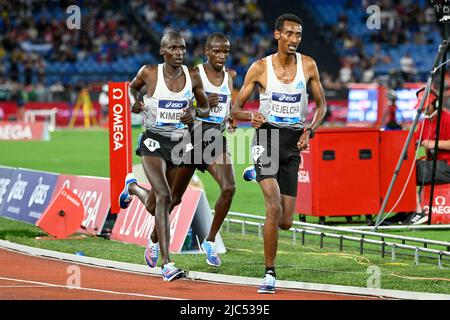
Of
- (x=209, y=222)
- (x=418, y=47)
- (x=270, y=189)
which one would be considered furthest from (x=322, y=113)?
(x=418, y=47)

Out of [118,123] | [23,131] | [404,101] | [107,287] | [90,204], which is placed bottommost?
[107,287]

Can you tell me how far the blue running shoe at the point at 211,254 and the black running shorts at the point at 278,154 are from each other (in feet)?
5.11

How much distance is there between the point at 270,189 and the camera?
9.99 m

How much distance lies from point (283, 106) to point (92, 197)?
498cm

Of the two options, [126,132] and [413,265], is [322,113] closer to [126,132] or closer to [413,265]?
[413,265]

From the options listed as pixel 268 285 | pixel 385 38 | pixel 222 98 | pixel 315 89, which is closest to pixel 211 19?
pixel 385 38

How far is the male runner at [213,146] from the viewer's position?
11.6 meters

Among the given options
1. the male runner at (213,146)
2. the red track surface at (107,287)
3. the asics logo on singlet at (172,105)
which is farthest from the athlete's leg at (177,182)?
the red track surface at (107,287)

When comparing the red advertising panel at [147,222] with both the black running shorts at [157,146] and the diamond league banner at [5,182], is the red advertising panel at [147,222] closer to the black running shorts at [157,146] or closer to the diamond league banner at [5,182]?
the black running shorts at [157,146]

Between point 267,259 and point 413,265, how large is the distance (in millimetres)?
2169

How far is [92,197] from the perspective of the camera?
14539mm

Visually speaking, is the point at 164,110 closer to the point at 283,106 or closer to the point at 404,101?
the point at 283,106

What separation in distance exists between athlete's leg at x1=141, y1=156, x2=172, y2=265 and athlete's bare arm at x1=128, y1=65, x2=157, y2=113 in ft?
1.80

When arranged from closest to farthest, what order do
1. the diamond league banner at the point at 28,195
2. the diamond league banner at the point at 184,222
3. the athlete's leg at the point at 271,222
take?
the athlete's leg at the point at 271,222 → the diamond league banner at the point at 184,222 → the diamond league banner at the point at 28,195
